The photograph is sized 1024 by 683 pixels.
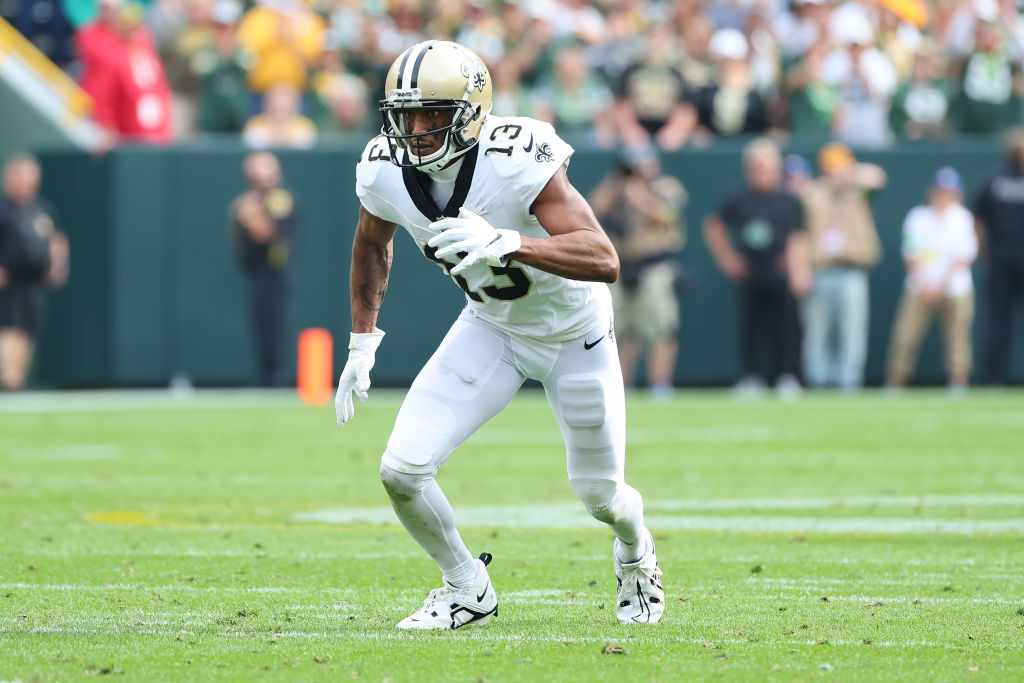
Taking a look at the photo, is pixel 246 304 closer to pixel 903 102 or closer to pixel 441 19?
pixel 441 19

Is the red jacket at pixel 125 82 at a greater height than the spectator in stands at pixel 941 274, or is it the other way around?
the red jacket at pixel 125 82

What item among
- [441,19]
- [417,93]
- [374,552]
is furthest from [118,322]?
[417,93]

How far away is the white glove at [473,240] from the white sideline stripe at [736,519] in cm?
277

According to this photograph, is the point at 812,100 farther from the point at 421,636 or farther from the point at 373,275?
the point at 421,636

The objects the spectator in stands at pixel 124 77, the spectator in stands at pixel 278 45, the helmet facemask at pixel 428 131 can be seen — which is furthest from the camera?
the spectator in stands at pixel 278 45

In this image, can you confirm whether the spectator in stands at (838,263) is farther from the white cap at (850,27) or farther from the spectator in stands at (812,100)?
the white cap at (850,27)

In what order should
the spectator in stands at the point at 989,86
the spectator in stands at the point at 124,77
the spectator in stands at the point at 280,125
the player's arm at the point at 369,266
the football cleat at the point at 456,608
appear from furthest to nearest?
the spectator in stands at the point at 280,125 < the spectator in stands at the point at 989,86 < the spectator in stands at the point at 124,77 < the player's arm at the point at 369,266 < the football cleat at the point at 456,608

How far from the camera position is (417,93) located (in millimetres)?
4699

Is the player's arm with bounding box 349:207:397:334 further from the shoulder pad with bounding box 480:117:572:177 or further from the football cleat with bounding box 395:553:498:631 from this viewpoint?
the football cleat with bounding box 395:553:498:631

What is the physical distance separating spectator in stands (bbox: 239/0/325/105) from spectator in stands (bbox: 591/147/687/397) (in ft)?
10.7

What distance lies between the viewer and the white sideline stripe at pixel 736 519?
6926mm

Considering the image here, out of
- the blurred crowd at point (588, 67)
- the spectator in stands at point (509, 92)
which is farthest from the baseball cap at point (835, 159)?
the spectator in stands at point (509, 92)

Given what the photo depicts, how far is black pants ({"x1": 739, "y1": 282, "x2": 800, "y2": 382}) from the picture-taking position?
15.0 meters

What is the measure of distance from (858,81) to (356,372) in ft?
37.7
